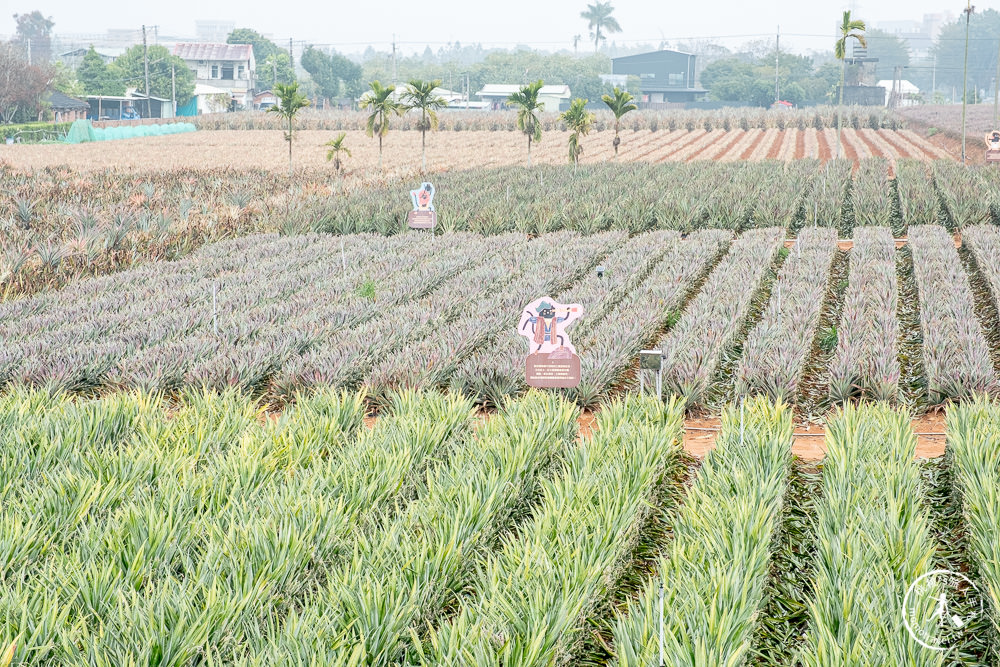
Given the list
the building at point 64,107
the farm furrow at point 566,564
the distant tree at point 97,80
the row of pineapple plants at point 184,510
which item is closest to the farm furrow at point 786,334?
the farm furrow at point 566,564

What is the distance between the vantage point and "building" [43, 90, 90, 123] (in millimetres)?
75562

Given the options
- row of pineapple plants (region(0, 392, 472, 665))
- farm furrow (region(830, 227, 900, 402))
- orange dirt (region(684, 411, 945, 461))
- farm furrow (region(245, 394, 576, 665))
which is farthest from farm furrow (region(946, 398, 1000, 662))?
row of pineapple plants (region(0, 392, 472, 665))

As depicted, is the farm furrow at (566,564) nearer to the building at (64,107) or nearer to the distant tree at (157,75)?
the building at (64,107)

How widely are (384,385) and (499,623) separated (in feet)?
16.7

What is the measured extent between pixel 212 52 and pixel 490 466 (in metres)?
123

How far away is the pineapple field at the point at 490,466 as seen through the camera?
13.2ft

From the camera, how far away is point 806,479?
21.6ft

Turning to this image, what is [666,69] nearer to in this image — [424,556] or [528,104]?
[528,104]

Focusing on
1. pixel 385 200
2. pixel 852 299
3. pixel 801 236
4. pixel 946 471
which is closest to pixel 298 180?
pixel 385 200

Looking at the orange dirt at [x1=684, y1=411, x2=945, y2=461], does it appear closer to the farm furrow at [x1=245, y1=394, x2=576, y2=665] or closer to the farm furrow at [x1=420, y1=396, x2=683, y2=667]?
the farm furrow at [x1=420, y1=396, x2=683, y2=667]

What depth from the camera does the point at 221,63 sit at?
4695 inches

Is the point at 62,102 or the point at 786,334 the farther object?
the point at 62,102

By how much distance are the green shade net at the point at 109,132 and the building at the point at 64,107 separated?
1464 cm

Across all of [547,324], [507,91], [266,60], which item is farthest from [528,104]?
[266,60]
